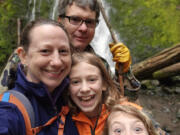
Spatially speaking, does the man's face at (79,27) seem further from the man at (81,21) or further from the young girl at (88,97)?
the young girl at (88,97)

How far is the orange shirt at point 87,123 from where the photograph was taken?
78.9 inches

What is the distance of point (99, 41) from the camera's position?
25.4 ft

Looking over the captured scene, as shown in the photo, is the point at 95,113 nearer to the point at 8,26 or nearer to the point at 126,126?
the point at 126,126

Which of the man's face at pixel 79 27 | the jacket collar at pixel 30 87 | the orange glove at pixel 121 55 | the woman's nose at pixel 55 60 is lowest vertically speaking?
the jacket collar at pixel 30 87

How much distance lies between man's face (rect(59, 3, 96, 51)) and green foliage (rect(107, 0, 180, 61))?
5432mm

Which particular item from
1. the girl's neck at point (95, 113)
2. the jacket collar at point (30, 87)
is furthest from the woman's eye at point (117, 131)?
the jacket collar at point (30, 87)

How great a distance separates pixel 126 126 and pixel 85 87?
569mm

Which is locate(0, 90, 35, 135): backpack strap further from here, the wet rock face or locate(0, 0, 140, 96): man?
the wet rock face

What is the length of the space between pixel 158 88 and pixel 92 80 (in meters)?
5.59

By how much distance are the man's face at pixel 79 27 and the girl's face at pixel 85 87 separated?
655 millimetres

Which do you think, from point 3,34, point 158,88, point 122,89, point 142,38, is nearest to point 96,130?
point 122,89

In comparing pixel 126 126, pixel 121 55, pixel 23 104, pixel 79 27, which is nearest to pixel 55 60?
pixel 23 104

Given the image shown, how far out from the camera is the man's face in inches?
101

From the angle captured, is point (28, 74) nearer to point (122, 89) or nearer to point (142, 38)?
point (122, 89)
